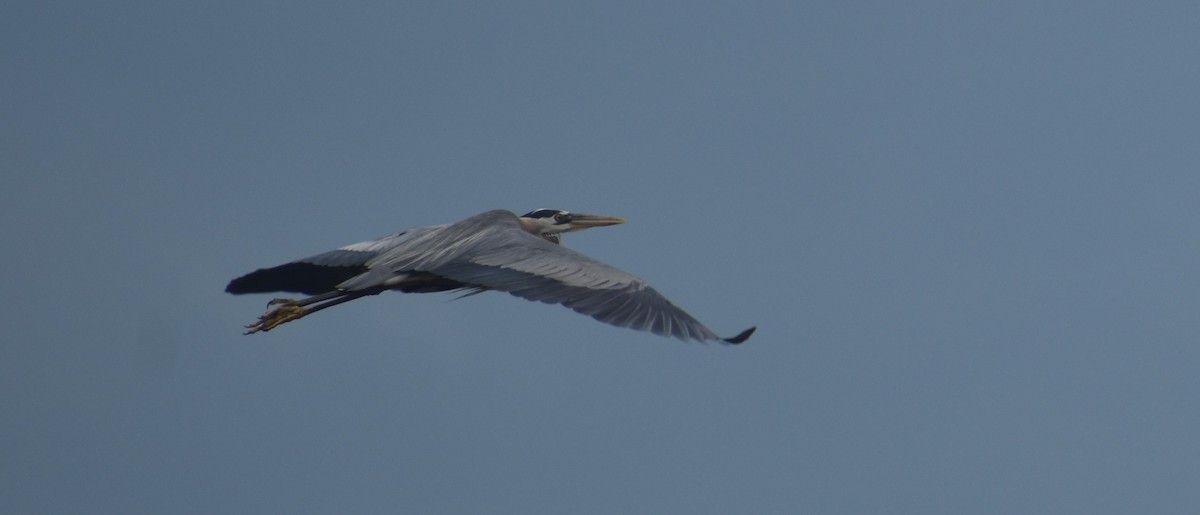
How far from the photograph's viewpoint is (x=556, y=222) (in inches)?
997

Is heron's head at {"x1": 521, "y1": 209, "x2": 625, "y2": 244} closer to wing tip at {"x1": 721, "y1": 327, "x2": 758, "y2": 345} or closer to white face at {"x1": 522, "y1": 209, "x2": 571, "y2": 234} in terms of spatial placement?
white face at {"x1": 522, "y1": 209, "x2": 571, "y2": 234}

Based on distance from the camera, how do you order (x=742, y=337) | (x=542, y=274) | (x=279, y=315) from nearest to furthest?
(x=742, y=337)
(x=542, y=274)
(x=279, y=315)

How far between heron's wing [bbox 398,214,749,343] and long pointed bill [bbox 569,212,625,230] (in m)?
4.48

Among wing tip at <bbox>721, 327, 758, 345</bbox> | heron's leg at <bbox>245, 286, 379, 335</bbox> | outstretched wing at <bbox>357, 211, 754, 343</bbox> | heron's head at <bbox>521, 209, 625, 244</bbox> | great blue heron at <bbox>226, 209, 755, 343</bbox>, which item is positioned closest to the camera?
wing tip at <bbox>721, 327, 758, 345</bbox>

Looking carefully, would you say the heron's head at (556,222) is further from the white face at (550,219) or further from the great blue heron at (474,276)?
the great blue heron at (474,276)

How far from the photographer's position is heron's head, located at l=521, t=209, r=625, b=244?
2503 cm

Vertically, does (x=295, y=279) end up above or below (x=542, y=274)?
above

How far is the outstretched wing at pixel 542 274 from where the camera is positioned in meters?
17.7

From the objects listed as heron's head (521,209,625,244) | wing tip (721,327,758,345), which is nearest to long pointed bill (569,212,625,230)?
heron's head (521,209,625,244)

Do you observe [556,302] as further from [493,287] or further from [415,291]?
[415,291]

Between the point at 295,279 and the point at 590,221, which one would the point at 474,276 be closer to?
the point at 295,279

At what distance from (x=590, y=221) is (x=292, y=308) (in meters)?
6.06

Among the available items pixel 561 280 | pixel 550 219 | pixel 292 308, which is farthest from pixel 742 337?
pixel 550 219

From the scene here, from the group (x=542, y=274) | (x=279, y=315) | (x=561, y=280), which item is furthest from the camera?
(x=279, y=315)
